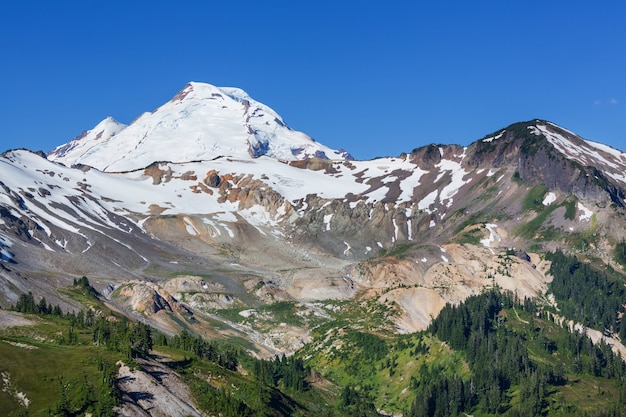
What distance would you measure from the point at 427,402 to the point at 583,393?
29212 mm

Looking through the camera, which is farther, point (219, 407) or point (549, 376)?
point (549, 376)

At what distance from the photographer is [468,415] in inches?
7249

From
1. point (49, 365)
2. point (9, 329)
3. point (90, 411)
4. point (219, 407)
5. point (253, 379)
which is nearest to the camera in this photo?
point (90, 411)

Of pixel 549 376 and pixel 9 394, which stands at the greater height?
pixel 549 376

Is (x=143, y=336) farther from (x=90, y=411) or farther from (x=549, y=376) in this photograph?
(x=549, y=376)

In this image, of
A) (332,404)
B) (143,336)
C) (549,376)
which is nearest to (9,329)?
(143,336)

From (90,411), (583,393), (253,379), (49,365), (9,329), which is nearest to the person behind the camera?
(90,411)

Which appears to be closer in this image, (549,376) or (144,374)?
(144,374)

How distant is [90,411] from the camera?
390ft

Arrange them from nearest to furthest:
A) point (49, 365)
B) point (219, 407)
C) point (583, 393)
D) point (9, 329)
Result: point (49, 365) < point (219, 407) < point (9, 329) < point (583, 393)

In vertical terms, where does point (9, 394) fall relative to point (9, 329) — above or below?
below

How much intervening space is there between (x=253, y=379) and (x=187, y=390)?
27.7 m

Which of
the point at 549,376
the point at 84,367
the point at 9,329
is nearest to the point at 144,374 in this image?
the point at 84,367

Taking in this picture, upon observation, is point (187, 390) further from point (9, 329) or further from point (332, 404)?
point (332, 404)
